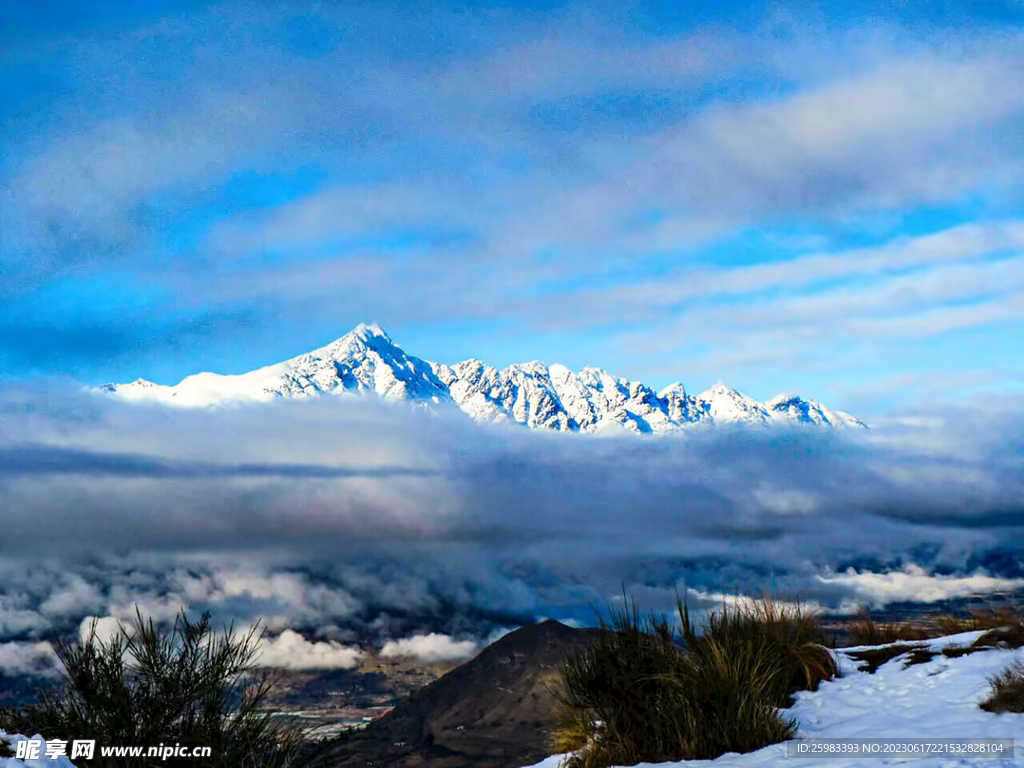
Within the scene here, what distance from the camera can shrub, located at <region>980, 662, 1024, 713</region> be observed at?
12.5 meters

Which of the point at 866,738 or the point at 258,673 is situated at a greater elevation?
the point at 258,673

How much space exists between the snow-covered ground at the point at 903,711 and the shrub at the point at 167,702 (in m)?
5.59

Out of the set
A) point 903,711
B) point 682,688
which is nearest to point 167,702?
point 682,688

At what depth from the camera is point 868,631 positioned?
22.1m

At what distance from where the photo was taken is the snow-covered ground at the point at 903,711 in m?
11.5

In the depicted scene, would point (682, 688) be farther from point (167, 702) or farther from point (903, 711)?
point (167, 702)

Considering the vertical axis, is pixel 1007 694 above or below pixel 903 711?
above

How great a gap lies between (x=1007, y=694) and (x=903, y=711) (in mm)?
1674

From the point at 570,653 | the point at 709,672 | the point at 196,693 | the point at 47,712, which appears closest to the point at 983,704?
the point at 709,672

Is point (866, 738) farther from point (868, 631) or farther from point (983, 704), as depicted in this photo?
point (868, 631)

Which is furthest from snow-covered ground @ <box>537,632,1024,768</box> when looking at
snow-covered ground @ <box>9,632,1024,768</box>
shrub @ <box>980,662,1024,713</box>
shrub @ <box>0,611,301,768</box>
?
shrub @ <box>0,611,301,768</box>

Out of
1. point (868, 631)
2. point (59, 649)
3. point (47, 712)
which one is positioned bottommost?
point (868, 631)

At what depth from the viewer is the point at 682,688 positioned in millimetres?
13891

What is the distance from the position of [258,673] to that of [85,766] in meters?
2.53
